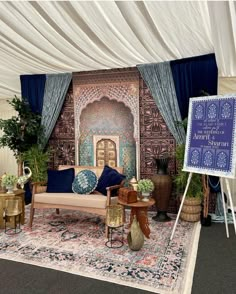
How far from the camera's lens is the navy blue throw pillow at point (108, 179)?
14.0 ft

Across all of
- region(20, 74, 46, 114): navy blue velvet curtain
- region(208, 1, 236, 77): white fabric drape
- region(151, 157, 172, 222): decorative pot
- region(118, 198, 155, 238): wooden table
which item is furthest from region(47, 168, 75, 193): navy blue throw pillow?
region(208, 1, 236, 77): white fabric drape

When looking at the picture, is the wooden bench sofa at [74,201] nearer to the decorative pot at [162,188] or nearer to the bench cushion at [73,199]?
the bench cushion at [73,199]

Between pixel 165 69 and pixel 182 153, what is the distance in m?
1.53

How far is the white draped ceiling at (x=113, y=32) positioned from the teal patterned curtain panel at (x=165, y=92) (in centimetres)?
24

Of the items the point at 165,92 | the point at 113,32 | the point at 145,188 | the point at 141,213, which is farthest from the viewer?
the point at 165,92

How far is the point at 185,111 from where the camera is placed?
4.85 metres

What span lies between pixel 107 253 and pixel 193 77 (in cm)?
319

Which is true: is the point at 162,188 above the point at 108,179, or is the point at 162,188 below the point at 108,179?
below

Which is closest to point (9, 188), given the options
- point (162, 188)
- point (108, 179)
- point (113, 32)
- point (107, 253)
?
point (108, 179)

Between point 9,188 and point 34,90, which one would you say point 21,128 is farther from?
point 9,188

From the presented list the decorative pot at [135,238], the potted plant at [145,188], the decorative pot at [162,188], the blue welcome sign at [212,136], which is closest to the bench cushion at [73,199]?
the potted plant at [145,188]

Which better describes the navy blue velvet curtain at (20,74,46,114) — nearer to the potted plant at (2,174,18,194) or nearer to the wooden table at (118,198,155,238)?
the potted plant at (2,174,18,194)

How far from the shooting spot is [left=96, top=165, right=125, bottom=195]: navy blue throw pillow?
4.28 metres

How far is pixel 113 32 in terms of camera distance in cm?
355
